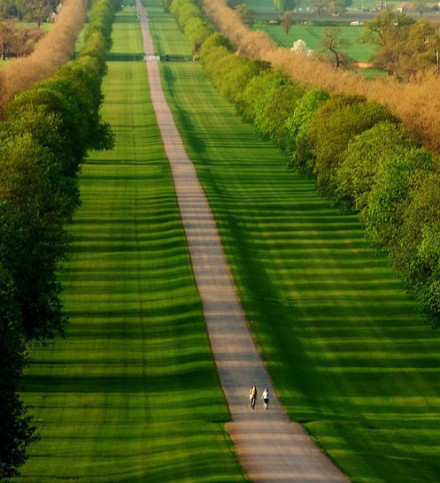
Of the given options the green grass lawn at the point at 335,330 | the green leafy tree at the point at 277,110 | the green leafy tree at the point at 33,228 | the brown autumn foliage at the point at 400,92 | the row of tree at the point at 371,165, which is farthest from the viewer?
the green leafy tree at the point at 277,110

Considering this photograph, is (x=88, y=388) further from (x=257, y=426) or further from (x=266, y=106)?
(x=266, y=106)

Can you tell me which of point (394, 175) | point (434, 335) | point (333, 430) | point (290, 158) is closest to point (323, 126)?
point (290, 158)

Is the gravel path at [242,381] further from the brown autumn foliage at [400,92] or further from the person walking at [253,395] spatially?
the brown autumn foliage at [400,92]

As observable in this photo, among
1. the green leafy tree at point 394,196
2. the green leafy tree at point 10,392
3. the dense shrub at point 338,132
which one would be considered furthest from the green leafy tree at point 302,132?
the green leafy tree at point 10,392

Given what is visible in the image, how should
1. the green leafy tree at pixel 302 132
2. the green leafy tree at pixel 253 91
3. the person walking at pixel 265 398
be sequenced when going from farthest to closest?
the green leafy tree at pixel 253 91
the green leafy tree at pixel 302 132
the person walking at pixel 265 398

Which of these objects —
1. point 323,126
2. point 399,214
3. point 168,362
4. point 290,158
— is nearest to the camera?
point 168,362

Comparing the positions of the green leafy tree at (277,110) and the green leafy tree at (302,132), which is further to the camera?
the green leafy tree at (277,110)

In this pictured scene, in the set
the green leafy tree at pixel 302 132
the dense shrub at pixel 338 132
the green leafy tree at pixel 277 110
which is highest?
the dense shrub at pixel 338 132
